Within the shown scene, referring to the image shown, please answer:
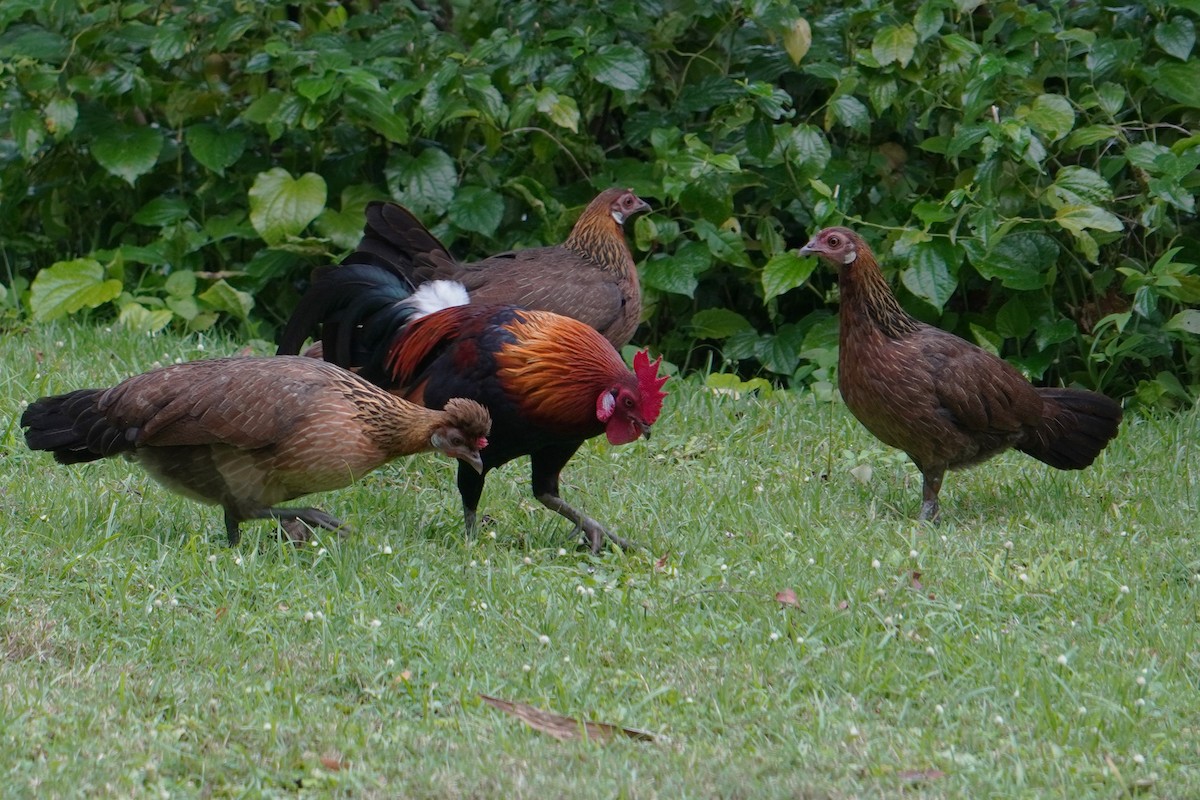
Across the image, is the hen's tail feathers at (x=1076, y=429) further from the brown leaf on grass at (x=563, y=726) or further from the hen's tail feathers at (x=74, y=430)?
the hen's tail feathers at (x=74, y=430)

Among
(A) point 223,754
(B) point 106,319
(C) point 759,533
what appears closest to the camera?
(A) point 223,754

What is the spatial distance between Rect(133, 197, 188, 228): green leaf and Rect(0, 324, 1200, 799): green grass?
2681mm

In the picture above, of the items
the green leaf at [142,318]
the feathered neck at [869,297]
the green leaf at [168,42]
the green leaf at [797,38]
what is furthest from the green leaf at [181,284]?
the feathered neck at [869,297]

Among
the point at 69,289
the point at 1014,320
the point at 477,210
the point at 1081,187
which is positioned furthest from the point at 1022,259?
the point at 69,289

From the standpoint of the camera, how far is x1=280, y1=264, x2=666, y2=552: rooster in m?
6.03

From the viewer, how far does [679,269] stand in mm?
8898

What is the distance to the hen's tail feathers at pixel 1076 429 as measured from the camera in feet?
22.3

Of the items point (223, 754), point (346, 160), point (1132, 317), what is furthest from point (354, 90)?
point (223, 754)

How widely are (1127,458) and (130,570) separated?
189 inches

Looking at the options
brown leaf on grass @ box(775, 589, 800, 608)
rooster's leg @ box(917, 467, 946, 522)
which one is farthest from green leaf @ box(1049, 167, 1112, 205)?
brown leaf on grass @ box(775, 589, 800, 608)

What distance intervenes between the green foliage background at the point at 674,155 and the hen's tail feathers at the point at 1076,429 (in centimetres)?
136

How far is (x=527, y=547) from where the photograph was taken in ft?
20.5

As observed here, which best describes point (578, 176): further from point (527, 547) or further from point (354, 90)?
point (527, 547)

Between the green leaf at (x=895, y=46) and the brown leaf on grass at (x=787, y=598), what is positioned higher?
the green leaf at (x=895, y=46)
